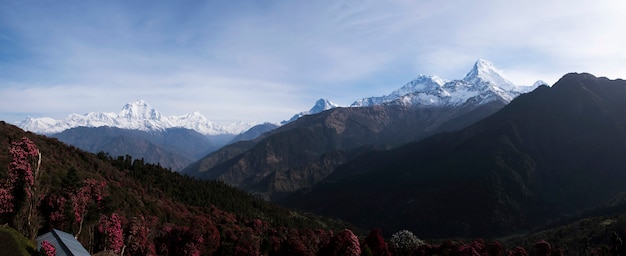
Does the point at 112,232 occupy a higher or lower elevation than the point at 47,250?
lower

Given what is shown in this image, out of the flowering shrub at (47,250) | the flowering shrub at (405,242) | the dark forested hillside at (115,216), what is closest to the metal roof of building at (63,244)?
the flowering shrub at (47,250)

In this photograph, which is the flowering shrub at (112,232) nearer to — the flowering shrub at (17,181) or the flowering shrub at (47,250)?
the flowering shrub at (17,181)

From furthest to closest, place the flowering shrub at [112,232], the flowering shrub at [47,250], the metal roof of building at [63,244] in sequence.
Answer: the flowering shrub at [112,232], the metal roof of building at [63,244], the flowering shrub at [47,250]

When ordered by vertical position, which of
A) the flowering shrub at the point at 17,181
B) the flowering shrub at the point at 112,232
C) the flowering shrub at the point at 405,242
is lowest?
the flowering shrub at the point at 405,242

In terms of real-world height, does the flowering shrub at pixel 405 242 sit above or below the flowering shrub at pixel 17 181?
below

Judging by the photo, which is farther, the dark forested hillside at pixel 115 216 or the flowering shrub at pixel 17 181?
the dark forested hillside at pixel 115 216

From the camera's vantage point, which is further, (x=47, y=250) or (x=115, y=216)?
(x=115, y=216)

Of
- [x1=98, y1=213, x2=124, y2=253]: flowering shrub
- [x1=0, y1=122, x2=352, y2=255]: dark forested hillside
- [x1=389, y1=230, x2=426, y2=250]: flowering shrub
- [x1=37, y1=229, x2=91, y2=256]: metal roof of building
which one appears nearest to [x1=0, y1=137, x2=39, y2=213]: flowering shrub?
[x1=0, y1=122, x2=352, y2=255]: dark forested hillside

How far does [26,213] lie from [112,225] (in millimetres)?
9114

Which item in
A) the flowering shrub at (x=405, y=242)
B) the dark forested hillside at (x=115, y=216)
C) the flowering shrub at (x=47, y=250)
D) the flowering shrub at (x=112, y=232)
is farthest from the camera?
the flowering shrub at (x=405, y=242)

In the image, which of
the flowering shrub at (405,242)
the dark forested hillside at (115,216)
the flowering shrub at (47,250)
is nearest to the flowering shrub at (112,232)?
the dark forested hillside at (115,216)

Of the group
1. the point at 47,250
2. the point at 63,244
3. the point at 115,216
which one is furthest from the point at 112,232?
the point at 47,250

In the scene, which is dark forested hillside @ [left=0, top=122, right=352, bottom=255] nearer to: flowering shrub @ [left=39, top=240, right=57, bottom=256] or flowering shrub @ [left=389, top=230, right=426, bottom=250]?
flowering shrub @ [left=39, top=240, right=57, bottom=256]

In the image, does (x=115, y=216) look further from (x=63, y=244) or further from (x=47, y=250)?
(x=47, y=250)
